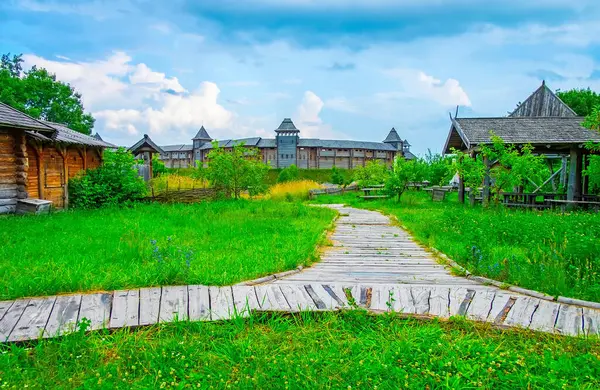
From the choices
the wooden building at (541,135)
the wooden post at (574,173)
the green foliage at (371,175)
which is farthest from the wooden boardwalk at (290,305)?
the green foliage at (371,175)

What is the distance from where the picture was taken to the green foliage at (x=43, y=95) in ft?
123

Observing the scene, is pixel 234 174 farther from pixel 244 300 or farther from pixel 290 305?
pixel 290 305

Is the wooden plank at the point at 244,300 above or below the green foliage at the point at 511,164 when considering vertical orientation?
below

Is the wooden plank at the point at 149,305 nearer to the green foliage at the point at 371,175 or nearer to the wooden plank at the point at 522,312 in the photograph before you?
the wooden plank at the point at 522,312

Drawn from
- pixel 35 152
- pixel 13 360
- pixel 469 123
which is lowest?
pixel 13 360

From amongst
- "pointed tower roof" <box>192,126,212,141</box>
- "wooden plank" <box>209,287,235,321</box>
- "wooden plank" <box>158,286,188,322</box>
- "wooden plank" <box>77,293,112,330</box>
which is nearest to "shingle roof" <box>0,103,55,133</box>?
"wooden plank" <box>77,293,112,330</box>

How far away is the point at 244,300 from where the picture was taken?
14.0 feet

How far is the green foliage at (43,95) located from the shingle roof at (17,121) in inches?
1080

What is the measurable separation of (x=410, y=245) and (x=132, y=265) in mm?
4887

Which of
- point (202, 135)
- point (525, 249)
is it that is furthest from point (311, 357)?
point (202, 135)

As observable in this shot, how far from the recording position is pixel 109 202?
1458cm

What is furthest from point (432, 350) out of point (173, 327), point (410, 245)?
point (410, 245)

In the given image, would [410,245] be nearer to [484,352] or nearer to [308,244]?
[308,244]

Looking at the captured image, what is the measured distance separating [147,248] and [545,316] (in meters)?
5.54
